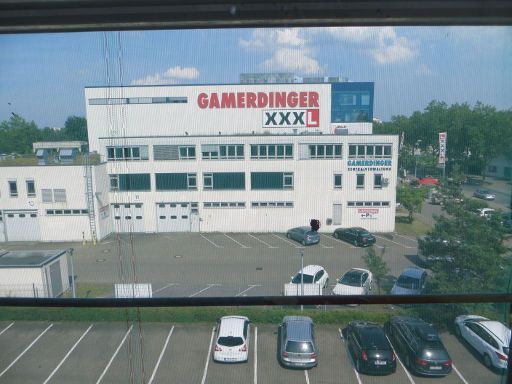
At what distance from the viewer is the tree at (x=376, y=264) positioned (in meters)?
1.64

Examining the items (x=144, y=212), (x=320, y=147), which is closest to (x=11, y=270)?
(x=144, y=212)

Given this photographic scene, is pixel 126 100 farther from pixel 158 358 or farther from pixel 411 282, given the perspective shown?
pixel 411 282

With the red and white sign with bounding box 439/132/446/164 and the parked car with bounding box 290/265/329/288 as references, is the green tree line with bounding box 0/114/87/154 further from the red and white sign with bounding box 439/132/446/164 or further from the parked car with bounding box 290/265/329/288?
the red and white sign with bounding box 439/132/446/164

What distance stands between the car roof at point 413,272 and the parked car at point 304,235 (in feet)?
1.39

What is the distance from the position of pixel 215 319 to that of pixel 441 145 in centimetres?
128

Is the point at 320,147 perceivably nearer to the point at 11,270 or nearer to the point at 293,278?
the point at 293,278

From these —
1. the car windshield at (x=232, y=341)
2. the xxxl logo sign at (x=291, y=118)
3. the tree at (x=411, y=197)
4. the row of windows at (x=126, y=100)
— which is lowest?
the car windshield at (x=232, y=341)

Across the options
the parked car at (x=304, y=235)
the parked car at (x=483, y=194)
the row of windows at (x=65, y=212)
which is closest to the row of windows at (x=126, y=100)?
the row of windows at (x=65, y=212)

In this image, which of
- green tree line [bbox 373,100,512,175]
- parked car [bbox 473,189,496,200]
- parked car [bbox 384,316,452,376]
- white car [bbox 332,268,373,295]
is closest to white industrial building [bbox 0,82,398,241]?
green tree line [bbox 373,100,512,175]

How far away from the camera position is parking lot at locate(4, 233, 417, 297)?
1.61m

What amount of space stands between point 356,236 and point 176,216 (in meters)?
0.93

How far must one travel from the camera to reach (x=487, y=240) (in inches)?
60.9

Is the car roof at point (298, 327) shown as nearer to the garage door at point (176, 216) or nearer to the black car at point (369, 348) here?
the black car at point (369, 348)

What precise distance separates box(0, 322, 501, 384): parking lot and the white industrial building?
0.46 m
